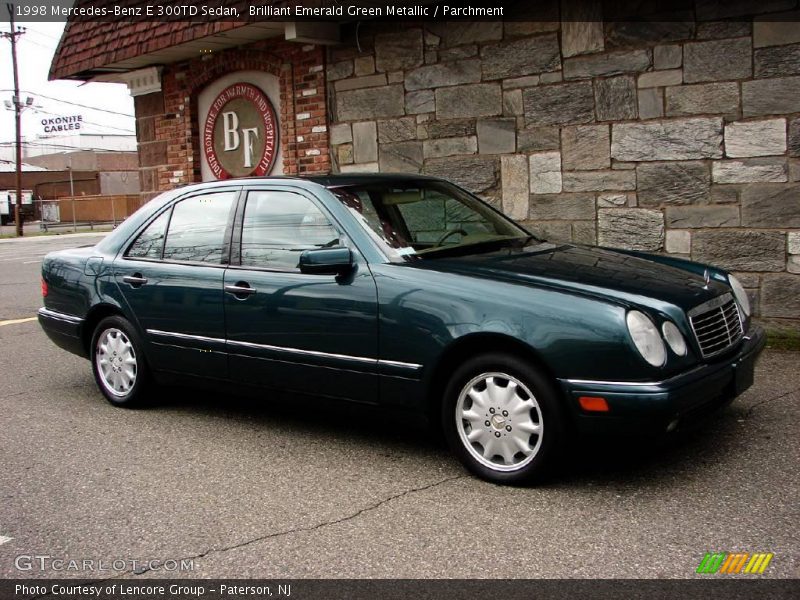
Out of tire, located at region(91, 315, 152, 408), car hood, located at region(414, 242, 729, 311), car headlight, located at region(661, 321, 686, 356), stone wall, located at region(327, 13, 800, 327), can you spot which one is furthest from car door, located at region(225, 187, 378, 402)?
stone wall, located at region(327, 13, 800, 327)

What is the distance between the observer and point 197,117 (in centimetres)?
1213

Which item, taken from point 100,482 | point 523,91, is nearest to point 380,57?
point 523,91

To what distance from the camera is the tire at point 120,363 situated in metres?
5.95

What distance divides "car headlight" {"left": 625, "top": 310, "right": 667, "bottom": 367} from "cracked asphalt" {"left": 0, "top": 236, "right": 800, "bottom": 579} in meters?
0.42

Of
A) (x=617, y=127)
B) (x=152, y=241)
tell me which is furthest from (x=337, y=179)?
(x=617, y=127)

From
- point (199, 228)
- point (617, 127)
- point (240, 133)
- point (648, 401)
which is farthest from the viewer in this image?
point (240, 133)

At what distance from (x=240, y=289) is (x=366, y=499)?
1575mm

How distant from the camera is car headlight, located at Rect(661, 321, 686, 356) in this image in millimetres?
4102

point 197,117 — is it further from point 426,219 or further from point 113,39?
point 426,219

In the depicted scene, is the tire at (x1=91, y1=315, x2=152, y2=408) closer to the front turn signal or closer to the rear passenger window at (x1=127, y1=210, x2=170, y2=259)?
the rear passenger window at (x1=127, y1=210, x2=170, y2=259)

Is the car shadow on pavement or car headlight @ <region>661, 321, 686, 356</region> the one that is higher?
car headlight @ <region>661, 321, 686, 356</region>

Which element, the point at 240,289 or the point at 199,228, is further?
the point at 199,228

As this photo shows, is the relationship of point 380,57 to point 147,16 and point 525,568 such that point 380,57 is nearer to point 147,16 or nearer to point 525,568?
point 147,16

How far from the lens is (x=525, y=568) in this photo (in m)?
3.46
